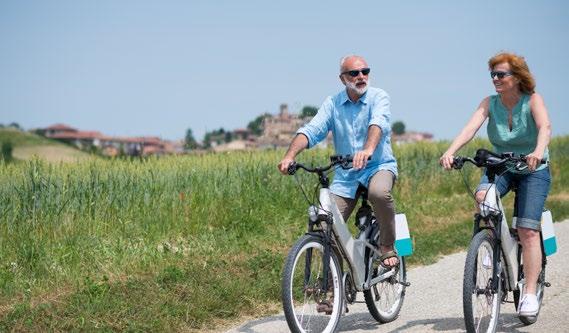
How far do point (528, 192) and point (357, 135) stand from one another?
1410 mm

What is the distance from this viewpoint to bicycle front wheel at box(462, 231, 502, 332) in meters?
5.73

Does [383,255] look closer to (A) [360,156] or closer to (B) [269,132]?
(A) [360,156]

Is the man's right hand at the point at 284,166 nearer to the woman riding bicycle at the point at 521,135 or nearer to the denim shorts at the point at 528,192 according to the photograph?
the woman riding bicycle at the point at 521,135

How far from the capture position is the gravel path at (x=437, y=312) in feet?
21.9

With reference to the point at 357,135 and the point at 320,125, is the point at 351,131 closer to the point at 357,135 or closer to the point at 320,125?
the point at 357,135

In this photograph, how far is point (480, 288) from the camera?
600 centimetres

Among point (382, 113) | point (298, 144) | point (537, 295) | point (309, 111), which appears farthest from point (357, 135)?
point (309, 111)

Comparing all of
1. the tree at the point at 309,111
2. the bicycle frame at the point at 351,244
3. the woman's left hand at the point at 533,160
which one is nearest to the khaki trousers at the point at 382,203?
the bicycle frame at the point at 351,244

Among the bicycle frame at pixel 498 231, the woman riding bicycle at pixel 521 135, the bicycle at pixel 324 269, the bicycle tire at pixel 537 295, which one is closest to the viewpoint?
the bicycle at pixel 324 269

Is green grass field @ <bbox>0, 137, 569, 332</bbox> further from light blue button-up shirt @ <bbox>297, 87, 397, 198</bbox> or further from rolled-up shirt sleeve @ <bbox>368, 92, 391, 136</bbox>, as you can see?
Result: rolled-up shirt sleeve @ <bbox>368, 92, 391, 136</bbox>

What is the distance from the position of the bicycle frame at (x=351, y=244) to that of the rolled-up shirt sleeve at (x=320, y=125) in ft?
1.92

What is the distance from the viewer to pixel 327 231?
5.94 m

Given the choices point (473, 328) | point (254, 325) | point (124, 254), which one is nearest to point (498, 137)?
point (473, 328)

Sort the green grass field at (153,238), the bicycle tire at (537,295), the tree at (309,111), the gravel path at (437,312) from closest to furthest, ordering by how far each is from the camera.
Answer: the bicycle tire at (537,295) < the gravel path at (437,312) < the green grass field at (153,238) < the tree at (309,111)
